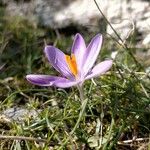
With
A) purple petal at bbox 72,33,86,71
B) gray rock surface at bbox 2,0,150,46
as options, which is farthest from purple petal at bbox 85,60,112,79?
gray rock surface at bbox 2,0,150,46

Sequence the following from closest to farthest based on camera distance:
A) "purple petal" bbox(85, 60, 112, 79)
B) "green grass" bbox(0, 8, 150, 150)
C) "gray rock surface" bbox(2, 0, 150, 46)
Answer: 1. "purple petal" bbox(85, 60, 112, 79)
2. "green grass" bbox(0, 8, 150, 150)
3. "gray rock surface" bbox(2, 0, 150, 46)

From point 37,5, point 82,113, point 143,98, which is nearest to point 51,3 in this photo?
Answer: point 37,5

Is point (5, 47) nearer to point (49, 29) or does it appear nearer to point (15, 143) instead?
point (49, 29)

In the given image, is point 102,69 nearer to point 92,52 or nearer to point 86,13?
point 92,52

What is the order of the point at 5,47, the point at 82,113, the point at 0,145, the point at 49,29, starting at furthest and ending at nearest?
1. the point at 49,29
2. the point at 5,47
3. the point at 0,145
4. the point at 82,113

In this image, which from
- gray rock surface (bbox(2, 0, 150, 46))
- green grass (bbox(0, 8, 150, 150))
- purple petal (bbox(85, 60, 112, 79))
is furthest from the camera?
gray rock surface (bbox(2, 0, 150, 46))

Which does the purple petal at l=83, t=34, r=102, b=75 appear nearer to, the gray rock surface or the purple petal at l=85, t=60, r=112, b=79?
the purple petal at l=85, t=60, r=112, b=79

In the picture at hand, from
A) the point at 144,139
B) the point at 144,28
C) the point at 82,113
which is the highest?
the point at 144,28
